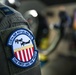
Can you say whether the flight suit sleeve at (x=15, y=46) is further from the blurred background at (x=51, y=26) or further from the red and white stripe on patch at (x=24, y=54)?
the blurred background at (x=51, y=26)

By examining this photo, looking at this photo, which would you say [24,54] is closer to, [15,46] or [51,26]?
[15,46]

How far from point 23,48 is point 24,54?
0.05 ft

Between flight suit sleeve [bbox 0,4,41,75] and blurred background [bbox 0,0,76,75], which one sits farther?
blurred background [bbox 0,0,76,75]

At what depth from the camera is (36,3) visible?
3139 millimetres

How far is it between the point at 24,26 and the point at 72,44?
2.72 meters

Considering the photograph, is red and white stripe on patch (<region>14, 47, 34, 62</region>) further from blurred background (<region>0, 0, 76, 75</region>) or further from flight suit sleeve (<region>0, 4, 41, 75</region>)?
blurred background (<region>0, 0, 76, 75</region>)

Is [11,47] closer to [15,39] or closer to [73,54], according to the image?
[15,39]

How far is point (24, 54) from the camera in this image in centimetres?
54

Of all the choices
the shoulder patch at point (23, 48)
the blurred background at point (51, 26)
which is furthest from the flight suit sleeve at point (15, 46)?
the blurred background at point (51, 26)

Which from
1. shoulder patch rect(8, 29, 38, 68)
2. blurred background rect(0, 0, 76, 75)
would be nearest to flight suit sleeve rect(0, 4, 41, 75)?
shoulder patch rect(8, 29, 38, 68)

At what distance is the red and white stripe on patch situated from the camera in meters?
0.52

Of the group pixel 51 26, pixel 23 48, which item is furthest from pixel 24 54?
pixel 51 26

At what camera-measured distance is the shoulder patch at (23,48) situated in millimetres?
517

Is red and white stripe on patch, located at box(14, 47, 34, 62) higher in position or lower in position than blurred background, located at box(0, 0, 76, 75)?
higher
